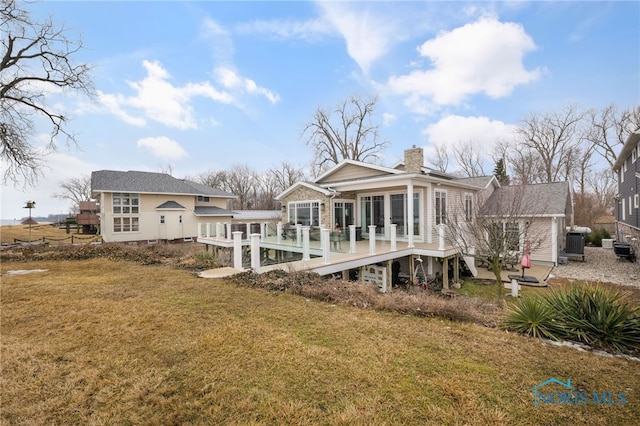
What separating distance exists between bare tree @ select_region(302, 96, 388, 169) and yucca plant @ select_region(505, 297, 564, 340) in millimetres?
30324

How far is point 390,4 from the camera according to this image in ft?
35.7

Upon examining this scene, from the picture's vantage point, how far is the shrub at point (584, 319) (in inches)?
160

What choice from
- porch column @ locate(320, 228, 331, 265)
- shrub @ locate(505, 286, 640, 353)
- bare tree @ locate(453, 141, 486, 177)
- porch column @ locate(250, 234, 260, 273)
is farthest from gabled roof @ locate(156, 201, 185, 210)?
bare tree @ locate(453, 141, 486, 177)

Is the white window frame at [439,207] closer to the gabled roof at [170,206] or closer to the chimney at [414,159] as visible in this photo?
the chimney at [414,159]

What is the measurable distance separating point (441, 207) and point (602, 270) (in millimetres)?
8164

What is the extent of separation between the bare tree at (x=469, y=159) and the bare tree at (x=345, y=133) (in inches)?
357

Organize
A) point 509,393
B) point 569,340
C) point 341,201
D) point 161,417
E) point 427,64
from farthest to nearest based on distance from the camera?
point 427,64, point 341,201, point 569,340, point 509,393, point 161,417

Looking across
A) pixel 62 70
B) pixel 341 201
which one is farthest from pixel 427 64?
pixel 62 70

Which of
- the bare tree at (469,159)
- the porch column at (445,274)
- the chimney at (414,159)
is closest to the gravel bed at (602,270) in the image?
the porch column at (445,274)

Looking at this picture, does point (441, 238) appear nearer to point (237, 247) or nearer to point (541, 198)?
point (237, 247)

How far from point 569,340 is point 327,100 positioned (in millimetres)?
32608

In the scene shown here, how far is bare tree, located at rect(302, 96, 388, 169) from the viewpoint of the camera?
3412cm

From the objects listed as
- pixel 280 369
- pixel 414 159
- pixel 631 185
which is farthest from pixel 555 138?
pixel 280 369

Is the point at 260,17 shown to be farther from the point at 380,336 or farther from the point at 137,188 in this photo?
the point at 137,188
